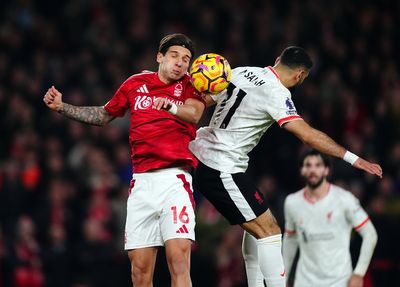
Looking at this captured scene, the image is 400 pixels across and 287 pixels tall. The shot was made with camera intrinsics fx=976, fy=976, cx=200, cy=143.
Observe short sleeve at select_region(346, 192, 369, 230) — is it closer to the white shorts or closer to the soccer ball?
the white shorts

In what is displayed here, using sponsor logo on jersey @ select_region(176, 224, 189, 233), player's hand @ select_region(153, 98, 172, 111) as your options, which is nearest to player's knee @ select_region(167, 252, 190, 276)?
sponsor logo on jersey @ select_region(176, 224, 189, 233)

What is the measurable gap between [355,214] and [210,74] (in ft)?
7.96

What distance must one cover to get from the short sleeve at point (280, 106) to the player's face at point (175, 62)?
71cm

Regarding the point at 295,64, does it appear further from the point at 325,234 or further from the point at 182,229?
the point at 325,234

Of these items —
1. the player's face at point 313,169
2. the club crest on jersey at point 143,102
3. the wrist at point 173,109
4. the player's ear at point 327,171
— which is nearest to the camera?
the wrist at point 173,109

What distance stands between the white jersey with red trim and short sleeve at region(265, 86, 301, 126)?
0.02 metres

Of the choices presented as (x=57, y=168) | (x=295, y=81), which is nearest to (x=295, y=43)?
(x=57, y=168)

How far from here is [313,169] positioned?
927cm

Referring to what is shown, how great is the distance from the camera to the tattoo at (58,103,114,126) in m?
8.09

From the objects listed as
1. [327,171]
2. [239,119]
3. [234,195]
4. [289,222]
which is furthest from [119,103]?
[327,171]

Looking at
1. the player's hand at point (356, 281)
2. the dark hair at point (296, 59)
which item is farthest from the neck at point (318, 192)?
the dark hair at point (296, 59)

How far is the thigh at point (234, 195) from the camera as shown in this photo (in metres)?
7.85

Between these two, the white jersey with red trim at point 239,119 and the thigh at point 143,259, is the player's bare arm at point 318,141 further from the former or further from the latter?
the thigh at point 143,259

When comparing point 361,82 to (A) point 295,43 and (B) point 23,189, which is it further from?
(B) point 23,189
